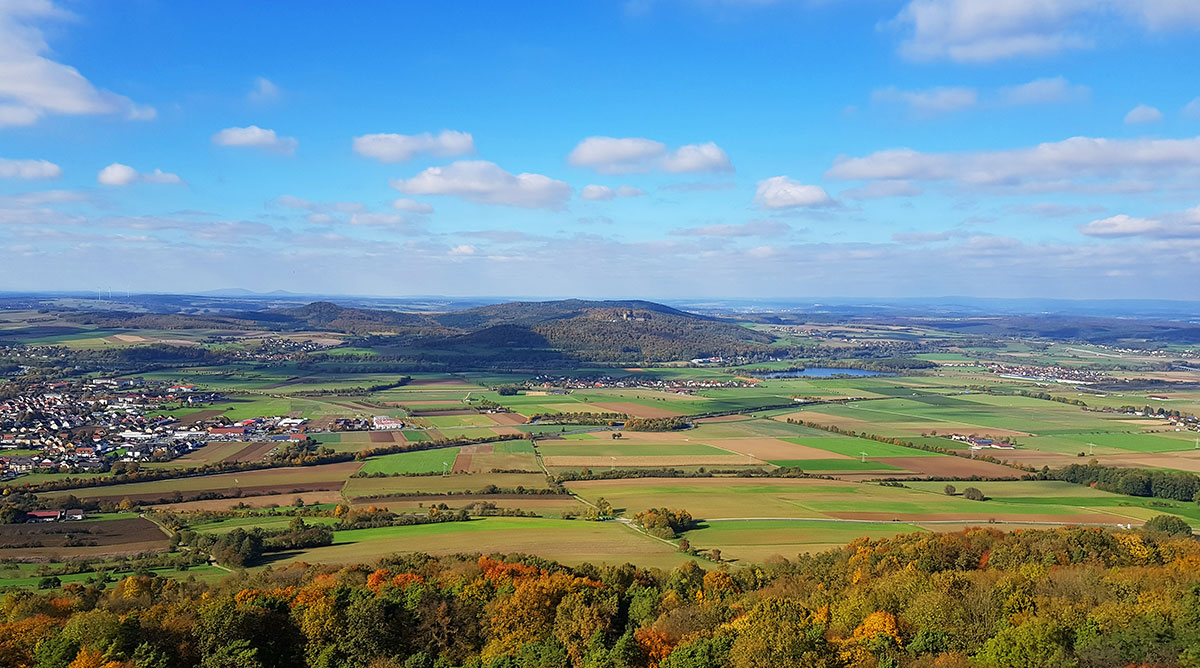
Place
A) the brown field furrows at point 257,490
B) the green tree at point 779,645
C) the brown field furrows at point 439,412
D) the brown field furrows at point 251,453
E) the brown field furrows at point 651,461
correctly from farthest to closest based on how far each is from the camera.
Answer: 1. the brown field furrows at point 439,412
2. the brown field furrows at point 651,461
3. the brown field furrows at point 251,453
4. the brown field furrows at point 257,490
5. the green tree at point 779,645

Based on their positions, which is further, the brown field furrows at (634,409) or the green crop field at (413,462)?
the brown field furrows at (634,409)

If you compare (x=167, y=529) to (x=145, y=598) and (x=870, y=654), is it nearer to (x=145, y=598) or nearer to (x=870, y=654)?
(x=145, y=598)

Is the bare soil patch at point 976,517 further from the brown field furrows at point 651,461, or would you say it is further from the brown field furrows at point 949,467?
the brown field furrows at point 651,461

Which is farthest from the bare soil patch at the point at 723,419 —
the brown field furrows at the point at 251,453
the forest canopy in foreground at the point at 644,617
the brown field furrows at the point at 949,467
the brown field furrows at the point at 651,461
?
→ the forest canopy in foreground at the point at 644,617

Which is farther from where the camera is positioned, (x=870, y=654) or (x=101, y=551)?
(x=101, y=551)

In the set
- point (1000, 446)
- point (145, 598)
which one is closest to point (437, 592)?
point (145, 598)
